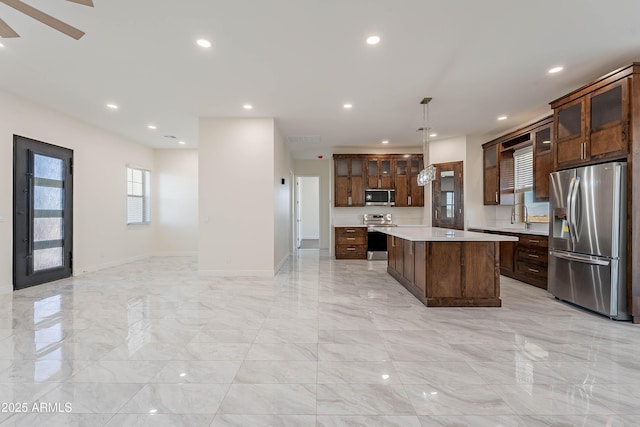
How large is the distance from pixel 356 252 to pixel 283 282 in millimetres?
2819

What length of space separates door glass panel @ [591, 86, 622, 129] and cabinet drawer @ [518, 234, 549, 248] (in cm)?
166

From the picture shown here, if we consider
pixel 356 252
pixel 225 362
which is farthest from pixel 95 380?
pixel 356 252

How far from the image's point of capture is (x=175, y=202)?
771cm

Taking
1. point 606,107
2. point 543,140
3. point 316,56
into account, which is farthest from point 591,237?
point 316,56

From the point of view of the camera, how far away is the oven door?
23.4 feet

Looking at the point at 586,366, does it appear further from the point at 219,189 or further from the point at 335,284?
the point at 219,189

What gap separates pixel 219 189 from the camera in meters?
5.15

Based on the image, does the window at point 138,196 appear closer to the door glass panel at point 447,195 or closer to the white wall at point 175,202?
the white wall at point 175,202

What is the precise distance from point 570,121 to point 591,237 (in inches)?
58.4

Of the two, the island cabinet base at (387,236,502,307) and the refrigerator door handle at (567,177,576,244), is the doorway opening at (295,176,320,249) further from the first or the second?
the refrigerator door handle at (567,177,576,244)

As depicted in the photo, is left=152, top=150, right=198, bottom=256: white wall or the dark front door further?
left=152, top=150, right=198, bottom=256: white wall

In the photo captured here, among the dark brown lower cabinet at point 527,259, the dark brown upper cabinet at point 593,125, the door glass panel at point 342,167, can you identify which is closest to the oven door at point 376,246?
the door glass panel at point 342,167

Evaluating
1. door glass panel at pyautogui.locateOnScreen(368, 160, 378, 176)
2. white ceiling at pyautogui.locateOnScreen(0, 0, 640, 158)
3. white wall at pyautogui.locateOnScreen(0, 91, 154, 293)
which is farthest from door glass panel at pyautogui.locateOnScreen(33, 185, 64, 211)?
door glass panel at pyautogui.locateOnScreen(368, 160, 378, 176)

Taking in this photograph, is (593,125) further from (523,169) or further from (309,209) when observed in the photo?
(309,209)
